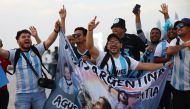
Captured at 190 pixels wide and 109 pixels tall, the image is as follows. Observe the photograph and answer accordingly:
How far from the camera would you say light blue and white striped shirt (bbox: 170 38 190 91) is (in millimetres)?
6992

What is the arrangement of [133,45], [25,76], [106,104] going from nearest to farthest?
1. [106,104]
2. [25,76]
3. [133,45]

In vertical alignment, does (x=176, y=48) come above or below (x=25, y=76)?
above

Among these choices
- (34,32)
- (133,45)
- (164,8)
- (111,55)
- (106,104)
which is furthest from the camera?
(164,8)

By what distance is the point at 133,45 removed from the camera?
873 centimetres

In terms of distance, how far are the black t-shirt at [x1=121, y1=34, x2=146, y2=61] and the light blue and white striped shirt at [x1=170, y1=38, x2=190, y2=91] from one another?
156cm

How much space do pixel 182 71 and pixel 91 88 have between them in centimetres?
129

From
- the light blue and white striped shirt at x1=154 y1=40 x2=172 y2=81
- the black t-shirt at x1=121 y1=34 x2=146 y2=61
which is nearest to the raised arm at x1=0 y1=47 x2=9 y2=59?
the black t-shirt at x1=121 y1=34 x2=146 y2=61

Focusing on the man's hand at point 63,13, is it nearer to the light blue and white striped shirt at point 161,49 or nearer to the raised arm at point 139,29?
the light blue and white striped shirt at point 161,49

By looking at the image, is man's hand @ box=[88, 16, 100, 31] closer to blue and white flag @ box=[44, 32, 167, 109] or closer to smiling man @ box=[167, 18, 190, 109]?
blue and white flag @ box=[44, 32, 167, 109]

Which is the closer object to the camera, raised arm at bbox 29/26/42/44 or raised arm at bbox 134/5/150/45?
raised arm at bbox 29/26/42/44

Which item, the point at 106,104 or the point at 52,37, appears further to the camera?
the point at 52,37

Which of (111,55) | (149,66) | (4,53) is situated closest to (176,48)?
(149,66)

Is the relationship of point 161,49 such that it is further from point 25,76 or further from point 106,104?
point 25,76

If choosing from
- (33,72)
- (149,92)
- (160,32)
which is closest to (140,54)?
(160,32)
